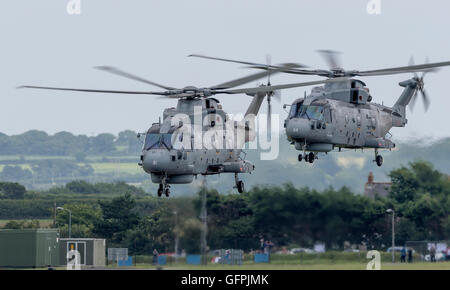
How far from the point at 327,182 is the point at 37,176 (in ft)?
418

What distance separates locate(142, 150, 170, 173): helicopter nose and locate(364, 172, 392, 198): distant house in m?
31.0

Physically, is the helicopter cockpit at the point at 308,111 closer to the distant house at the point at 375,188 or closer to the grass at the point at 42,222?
the distant house at the point at 375,188

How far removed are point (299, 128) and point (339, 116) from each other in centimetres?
282

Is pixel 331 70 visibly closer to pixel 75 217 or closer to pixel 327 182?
pixel 327 182

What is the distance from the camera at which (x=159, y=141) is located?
55438mm

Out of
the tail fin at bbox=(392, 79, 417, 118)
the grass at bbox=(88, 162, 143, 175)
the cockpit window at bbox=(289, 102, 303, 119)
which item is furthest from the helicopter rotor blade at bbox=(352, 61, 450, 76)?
the grass at bbox=(88, 162, 143, 175)

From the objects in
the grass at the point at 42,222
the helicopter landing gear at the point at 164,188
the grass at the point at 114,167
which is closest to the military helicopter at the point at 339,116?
the helicopter landing gear at the point at 164,188

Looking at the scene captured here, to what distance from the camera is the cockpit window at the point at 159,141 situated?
181ft

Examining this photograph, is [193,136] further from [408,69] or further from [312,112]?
[408,69]

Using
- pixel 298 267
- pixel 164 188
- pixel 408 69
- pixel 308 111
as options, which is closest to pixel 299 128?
pixel 308 111

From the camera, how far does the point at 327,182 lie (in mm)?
76125

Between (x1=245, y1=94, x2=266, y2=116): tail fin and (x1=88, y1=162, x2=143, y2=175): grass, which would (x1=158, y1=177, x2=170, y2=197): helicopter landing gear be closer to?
(x1=245, y1=94, x2=266, y2=116): tail fin
